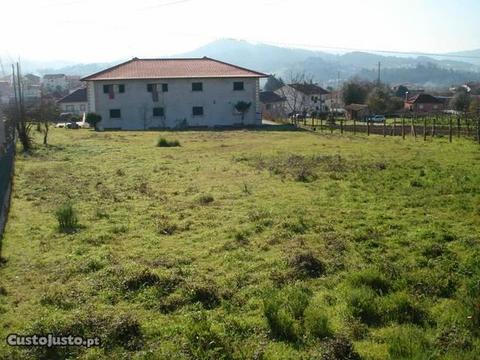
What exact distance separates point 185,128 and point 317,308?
36100 millimetres

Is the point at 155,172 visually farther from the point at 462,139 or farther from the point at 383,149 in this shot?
the point at 462,139

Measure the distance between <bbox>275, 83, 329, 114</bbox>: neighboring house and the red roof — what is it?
26072 millimetres

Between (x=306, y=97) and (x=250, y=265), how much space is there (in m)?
72.3

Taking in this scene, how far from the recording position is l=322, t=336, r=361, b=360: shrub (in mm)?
5066

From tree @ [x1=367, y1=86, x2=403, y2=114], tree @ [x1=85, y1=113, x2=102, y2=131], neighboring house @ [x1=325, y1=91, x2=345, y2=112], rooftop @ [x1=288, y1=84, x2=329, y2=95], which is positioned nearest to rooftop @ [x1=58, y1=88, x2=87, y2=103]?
→ rooftop @ [x1=288, y1=84, x2=329, y2=95]

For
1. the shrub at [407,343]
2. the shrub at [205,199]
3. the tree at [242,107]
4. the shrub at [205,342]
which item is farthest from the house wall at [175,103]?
the shrub at [407,343]

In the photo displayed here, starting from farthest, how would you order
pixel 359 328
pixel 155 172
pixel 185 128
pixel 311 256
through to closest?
1. pixel 185 128
2. pixel 155 172
3. pixel 311 256
4. pixel 359 328

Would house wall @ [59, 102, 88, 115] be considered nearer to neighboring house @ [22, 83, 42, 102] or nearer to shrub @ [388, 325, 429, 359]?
neighboring house @ [22, 83, 42, 102]

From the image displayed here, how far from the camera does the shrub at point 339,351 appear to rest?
5.07 meters

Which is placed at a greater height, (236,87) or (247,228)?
(236,87)

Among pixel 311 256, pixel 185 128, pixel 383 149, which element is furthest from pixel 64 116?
pixel 311 256

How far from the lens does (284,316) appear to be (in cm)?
588

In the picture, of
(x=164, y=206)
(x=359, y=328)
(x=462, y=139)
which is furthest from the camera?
(x=462, y=139)

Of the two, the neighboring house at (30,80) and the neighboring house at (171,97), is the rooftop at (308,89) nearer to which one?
the neighboring house at (171,97)
